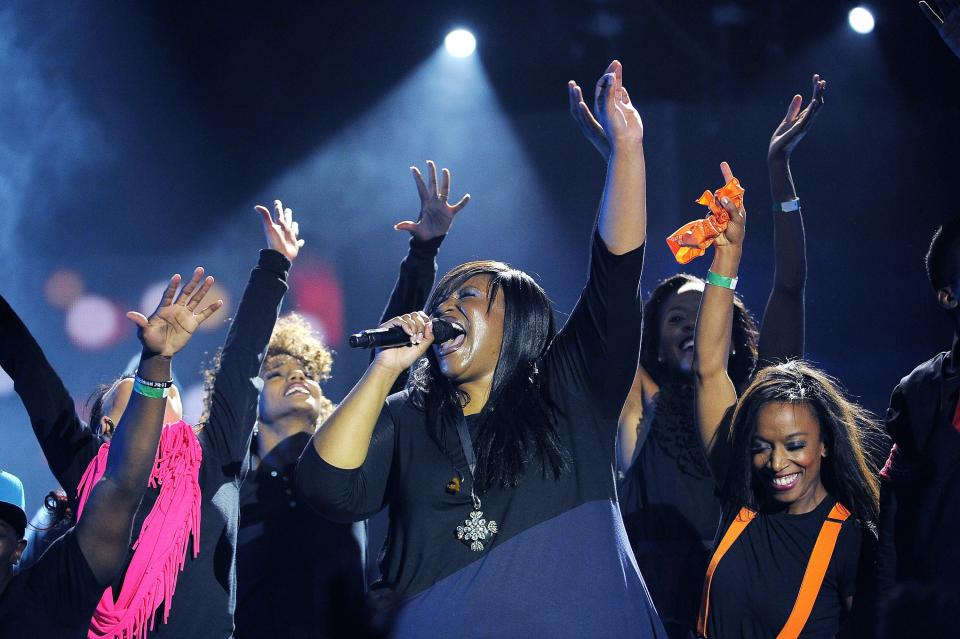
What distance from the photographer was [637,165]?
2.06 metres

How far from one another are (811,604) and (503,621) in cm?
103

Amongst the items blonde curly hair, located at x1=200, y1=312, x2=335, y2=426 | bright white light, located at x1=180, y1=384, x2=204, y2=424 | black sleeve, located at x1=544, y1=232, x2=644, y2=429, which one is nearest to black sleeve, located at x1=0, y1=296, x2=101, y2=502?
blonde curly hair, located at x1=200, y1=312, x2=335, y2=426

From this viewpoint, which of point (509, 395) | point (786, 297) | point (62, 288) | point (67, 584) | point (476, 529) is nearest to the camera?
point (476, 529)

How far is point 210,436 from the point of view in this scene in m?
3.00

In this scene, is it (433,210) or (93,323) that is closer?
(433,210)

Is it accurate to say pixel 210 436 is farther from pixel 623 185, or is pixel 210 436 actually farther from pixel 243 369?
pixel 623 185

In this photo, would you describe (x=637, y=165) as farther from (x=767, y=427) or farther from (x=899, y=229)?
(x=899, y=229)

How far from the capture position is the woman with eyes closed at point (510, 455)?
186cm

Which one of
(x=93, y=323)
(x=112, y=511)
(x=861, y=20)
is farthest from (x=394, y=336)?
(x=861, y=20)

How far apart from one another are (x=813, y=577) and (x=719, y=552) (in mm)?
252

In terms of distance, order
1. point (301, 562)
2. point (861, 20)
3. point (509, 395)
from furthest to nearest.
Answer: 1. point (861, 20)
2. point (301, 562)
3. point (509, 395)

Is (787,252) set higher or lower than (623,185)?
higher

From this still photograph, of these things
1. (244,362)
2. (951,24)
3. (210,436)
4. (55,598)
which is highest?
(951,24)

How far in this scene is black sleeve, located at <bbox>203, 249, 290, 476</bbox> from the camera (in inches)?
119
